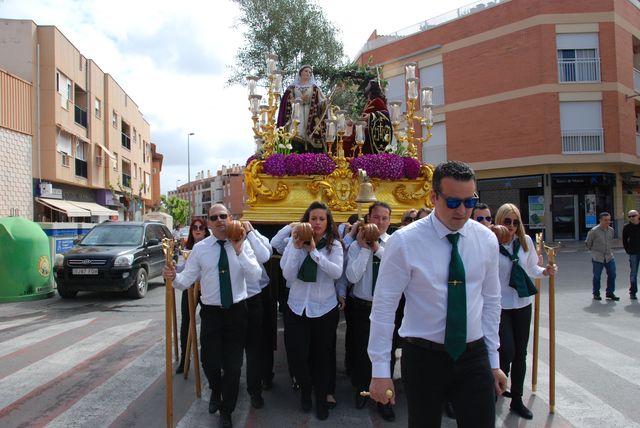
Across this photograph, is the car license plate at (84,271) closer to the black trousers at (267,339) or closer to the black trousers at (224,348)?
the black trousers at (267,339)

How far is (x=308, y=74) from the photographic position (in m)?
7.02

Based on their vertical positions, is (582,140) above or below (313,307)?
above

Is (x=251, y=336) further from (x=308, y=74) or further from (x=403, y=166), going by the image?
(x=308, y=74)

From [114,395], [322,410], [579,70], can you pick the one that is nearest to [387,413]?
[322,410]

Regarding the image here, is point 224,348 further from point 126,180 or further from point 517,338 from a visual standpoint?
point 126,180

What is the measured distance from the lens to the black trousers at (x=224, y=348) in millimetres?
3990

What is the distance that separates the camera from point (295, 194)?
6.24 meters

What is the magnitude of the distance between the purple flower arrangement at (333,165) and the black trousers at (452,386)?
392cm

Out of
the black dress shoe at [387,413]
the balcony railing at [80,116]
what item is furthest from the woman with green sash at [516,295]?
the balcony railing at [80,116]

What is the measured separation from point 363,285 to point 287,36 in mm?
16963

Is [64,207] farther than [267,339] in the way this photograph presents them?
Yes

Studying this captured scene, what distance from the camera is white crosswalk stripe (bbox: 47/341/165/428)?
4129mm

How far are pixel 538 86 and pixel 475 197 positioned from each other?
2256cm

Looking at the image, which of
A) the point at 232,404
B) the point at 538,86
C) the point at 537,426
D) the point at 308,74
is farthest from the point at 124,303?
the point at 538,86
